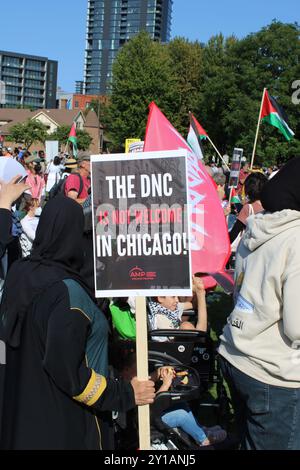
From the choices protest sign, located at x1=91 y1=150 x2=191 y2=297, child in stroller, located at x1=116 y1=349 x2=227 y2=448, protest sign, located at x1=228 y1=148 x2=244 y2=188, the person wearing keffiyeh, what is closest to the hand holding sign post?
protest sign, located at x1=91 y1=150 x2=191 y2=297

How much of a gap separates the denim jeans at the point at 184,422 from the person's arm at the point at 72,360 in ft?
4.37

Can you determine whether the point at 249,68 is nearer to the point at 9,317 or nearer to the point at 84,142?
the point at 84,142

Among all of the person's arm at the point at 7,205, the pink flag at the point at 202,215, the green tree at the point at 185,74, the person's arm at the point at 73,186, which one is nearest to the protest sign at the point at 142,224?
the person's arm at the point at 7,205

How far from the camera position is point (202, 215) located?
5172mm

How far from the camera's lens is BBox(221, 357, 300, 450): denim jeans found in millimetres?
2492

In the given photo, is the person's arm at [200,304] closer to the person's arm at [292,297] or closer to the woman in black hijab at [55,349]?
the woman in black hijab at [55,349]

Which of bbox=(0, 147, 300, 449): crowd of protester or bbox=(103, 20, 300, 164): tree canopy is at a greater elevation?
bbox=(103, 20, 300, 164): tree canopy

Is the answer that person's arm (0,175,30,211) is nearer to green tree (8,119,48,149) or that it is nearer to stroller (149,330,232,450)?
stroller (149,330,232,450)

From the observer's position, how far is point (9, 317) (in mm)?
2404

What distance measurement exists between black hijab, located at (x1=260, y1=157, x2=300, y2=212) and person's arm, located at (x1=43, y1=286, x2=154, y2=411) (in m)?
1.00

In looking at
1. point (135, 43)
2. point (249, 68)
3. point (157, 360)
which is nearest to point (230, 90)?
point (249, 68)

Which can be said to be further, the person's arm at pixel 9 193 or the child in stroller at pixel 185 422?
the child in stroller at pixel 185 422

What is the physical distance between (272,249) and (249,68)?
45.3 metres

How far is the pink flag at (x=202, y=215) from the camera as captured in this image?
5047 mm
